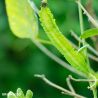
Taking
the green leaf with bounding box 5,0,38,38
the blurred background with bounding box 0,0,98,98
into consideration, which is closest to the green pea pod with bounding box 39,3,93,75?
the green leaf with bounding box 5,0,38,38

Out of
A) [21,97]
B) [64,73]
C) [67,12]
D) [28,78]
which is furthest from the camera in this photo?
[28,78]

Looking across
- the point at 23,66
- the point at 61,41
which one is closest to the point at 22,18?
the point at 61,41

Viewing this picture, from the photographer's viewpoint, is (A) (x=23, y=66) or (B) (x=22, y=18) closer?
(B) (x=22, y=18)

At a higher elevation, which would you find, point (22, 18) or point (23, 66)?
A: point (22, 18)

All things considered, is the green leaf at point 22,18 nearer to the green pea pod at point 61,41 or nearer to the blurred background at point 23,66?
the green pea pod at point 61,41

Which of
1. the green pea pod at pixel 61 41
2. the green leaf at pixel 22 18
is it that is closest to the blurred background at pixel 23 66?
the green leaf at pixel 22 18

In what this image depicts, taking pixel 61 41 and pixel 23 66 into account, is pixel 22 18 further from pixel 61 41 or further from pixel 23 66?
pixel 23 66

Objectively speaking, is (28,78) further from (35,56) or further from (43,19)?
(43,19)

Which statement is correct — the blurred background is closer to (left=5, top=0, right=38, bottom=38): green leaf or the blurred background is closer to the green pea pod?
(left=5, top=0, right=38, bottom=38): green leaf

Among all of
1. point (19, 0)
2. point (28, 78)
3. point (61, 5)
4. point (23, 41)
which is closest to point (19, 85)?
point (28, 78)
